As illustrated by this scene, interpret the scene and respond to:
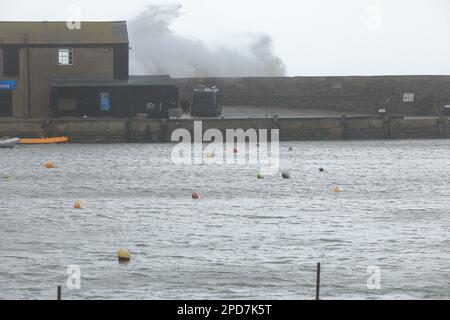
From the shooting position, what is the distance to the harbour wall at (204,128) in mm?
70500

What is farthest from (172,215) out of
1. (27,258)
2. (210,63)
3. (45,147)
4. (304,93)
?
(210,63)

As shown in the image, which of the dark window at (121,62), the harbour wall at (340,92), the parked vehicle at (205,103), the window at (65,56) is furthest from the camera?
the harbour wall at (340,92)

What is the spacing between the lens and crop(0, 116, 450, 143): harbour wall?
7050 cm

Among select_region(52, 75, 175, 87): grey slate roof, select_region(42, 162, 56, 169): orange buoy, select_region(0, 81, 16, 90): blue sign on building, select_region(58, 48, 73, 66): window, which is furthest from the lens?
select_region(58, 48, 73, 66): window

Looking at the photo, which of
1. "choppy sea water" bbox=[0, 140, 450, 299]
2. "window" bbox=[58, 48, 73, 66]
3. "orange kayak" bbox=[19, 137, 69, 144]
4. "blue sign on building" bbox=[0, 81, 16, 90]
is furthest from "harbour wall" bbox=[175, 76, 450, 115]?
"choppy sea water" bbox=[0, 140, 450, 299]

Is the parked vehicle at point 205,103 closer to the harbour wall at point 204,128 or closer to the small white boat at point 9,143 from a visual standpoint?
the harbour wall at point 204,128

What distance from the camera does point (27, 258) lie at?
26.4 metres

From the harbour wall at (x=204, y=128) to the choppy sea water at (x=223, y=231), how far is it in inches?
440

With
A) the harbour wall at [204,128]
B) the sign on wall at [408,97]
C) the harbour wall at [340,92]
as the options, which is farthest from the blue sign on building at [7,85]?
the sign on wall at [408,97]

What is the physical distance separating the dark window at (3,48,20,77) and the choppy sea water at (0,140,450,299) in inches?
585

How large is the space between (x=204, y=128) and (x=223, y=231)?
40109 mm

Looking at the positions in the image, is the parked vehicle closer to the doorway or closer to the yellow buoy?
the doorway

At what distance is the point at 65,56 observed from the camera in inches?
2921

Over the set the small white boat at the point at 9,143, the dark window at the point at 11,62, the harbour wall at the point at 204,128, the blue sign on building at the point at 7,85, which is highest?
the dark window at the point at 11,62
